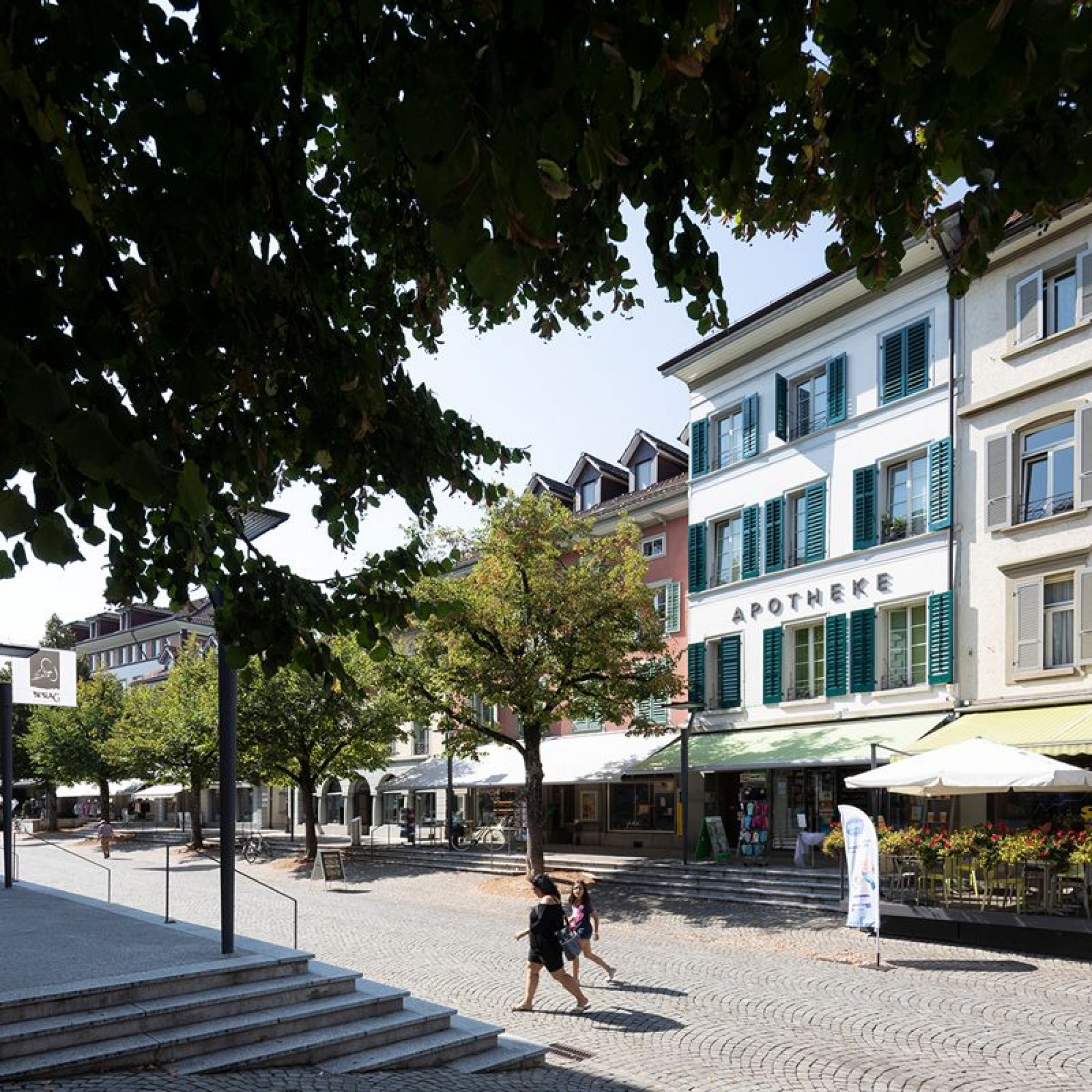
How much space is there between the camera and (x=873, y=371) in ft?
85.3

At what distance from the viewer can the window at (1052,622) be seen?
67.6 ft

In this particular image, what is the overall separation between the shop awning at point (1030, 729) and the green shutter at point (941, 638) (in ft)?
3.30

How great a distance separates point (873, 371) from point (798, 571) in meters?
4.92

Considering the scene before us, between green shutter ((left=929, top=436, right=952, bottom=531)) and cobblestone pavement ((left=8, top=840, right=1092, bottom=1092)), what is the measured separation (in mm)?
→ 8554

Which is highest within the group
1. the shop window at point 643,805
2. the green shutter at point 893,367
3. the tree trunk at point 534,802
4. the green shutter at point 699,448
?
the green shutter at point 893,367

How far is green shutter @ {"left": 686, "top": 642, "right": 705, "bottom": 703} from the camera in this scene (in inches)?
1174

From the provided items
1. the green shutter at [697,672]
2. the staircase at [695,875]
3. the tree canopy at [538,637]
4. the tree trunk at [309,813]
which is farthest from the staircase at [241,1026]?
the tree trunk at [309,813]

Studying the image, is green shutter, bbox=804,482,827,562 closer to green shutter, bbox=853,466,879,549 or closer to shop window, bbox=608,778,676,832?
green shutter, bbox=853,466,879,549

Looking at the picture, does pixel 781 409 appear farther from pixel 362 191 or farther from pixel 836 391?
pixel 362 191

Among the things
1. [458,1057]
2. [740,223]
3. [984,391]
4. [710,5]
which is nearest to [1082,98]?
[710,5]

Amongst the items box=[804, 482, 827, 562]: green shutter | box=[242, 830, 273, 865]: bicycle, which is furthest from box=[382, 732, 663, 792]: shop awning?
box=[804, 482, 827, 562]: green shutter

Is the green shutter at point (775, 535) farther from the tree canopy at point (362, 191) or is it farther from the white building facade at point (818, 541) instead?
the tree canopy at point (362, 191)

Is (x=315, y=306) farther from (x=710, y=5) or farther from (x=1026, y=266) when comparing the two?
(x=1026, y=266)

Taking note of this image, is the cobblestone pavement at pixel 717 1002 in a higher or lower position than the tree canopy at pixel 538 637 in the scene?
lower
